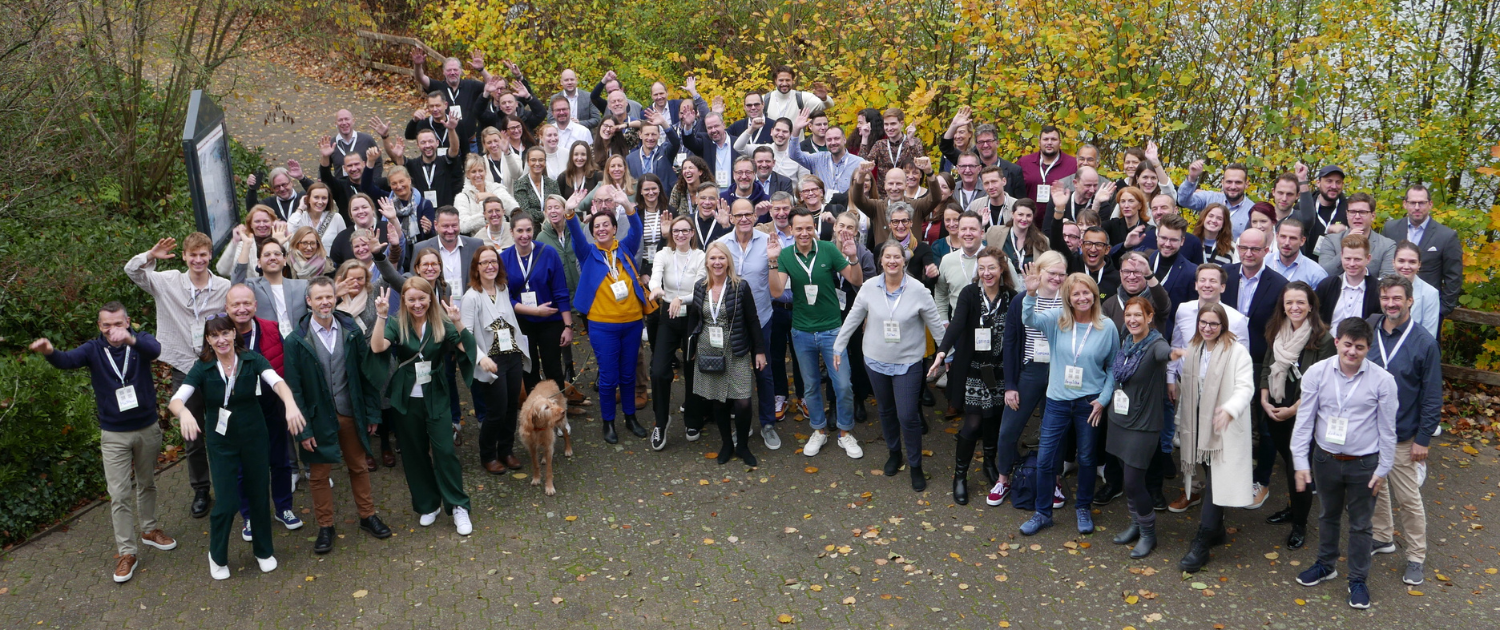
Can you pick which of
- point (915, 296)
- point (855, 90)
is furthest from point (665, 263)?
point (855, 90)

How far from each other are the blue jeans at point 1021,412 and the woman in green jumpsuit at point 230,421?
4.41 meters

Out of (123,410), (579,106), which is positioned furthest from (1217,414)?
(579,106)

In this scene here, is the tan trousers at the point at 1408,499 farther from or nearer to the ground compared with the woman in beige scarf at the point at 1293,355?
nearer to the ground

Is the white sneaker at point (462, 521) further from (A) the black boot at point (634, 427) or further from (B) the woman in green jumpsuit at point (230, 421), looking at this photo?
(A) the black boot at point (634, 427)

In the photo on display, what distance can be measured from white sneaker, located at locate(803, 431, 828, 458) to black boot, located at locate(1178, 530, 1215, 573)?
2746 mm

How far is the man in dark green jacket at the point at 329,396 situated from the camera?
257 inches

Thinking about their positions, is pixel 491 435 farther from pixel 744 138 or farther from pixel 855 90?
pixel 855 90

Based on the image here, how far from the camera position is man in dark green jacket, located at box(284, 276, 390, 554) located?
653 centimetres

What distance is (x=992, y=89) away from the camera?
11008mm

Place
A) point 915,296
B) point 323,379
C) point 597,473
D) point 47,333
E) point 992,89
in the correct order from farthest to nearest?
point 992,89 → point 47,333 → point 597,473 → point 915,296 → point 323,379

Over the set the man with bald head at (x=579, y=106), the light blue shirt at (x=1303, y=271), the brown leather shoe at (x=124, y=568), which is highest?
the man with bald head at (x=579, y=106)

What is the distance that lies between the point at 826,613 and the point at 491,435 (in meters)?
3.03

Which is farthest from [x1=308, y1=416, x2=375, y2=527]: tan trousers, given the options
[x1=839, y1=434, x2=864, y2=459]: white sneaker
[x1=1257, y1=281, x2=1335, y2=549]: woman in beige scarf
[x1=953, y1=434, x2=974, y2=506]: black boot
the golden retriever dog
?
[x1=1257, y1=281, x2=1335, y2=549]: woman in beige scarf

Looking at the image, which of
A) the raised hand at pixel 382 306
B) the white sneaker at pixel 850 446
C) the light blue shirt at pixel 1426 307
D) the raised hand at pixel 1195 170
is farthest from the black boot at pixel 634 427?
the light blue shirt at pixel 1426 307
